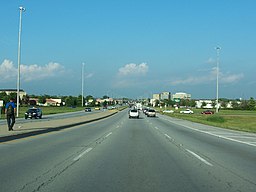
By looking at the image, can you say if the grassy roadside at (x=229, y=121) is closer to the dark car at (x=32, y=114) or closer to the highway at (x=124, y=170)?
the highway at (x=124, y=170)

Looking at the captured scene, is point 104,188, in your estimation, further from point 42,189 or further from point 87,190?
point 42,189

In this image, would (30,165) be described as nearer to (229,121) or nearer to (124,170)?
(124,170)

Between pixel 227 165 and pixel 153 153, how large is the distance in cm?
380

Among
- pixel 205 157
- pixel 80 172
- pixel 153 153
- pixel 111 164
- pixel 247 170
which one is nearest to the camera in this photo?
pixel 80 172

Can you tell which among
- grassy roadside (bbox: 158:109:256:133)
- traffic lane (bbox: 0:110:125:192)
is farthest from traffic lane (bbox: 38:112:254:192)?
grassy roadside (bbox: 158:109:256:133)

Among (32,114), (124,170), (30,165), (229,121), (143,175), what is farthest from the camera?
(229,121)

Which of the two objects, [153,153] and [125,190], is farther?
[153,153]

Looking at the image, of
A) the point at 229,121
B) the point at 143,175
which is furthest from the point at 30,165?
the point at 229,121

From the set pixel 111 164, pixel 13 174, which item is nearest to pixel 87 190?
pixel 13 174

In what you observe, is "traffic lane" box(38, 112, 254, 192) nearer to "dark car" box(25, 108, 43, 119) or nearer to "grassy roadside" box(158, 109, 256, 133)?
"grassy roadside" box(158, 109, 256, 133)

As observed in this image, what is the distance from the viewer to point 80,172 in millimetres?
10523

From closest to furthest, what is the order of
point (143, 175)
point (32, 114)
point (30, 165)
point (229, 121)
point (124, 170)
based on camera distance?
point (143, 175), point (124, 170), point (30, 165), point (32, 114), point (229, 121)

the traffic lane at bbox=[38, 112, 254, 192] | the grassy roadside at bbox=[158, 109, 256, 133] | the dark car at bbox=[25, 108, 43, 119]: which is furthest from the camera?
the dark car at bbox=[25, 108, 43, 119]

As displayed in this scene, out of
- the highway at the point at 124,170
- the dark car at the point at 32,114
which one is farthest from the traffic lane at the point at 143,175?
the dark car at the point at 32,114
